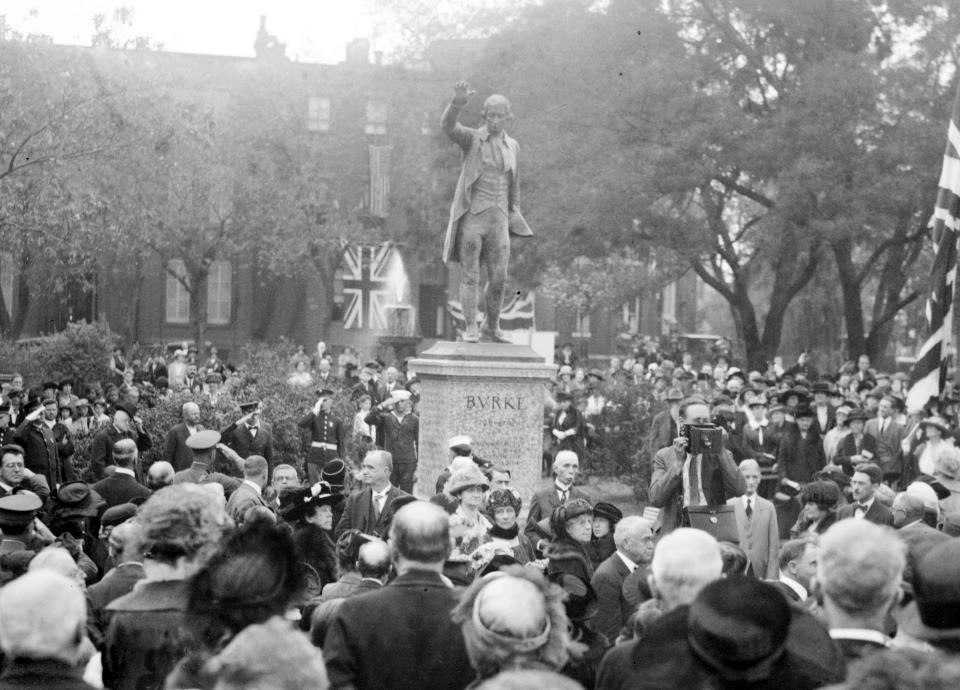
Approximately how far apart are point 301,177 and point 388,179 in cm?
282

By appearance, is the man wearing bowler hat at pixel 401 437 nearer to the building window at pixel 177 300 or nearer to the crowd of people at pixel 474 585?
the crowd of people at pixel 474 585

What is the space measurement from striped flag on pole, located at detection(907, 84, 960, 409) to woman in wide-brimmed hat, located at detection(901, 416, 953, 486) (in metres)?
0.97

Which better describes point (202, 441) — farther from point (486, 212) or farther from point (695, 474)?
point (486, 212)

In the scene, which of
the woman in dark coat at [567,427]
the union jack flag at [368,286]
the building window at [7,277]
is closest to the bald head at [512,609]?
the woman in dark coat at [567,427]

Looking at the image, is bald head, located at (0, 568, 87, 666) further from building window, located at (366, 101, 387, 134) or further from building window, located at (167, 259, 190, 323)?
building window, located at (167, 259, 190, 323)

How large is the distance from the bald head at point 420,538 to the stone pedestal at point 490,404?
8.20 metres

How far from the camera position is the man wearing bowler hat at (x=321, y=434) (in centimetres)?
1631

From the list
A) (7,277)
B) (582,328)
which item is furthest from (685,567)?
(582,328)

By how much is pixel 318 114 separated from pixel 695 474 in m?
43.2

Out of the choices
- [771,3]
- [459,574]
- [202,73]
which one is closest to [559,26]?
[771,3]

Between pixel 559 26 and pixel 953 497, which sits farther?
pixel 559 26

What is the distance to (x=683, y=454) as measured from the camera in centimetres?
923

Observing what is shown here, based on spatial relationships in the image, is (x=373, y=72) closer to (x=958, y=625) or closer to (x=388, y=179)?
(x=388, y=179)

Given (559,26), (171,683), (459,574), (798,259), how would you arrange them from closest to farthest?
(171,683)
(459,574)
(559,26)
(798,259)
